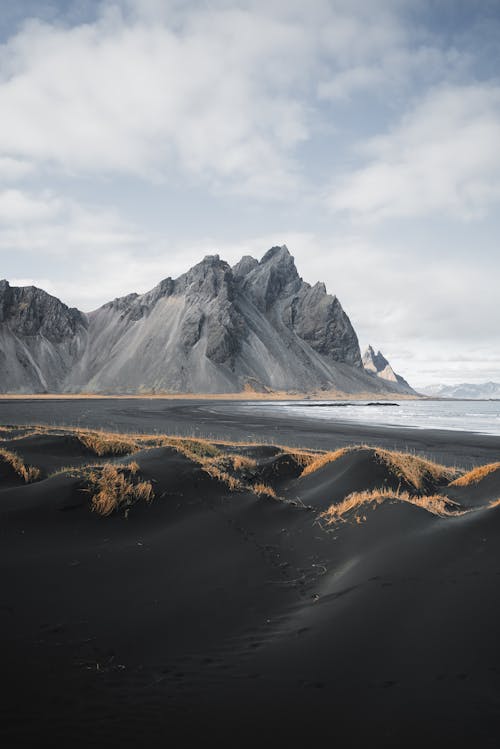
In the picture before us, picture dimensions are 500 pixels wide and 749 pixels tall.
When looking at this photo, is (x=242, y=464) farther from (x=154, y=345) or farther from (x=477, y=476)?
(x=154, y=345)

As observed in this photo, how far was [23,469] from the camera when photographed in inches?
Result: 549

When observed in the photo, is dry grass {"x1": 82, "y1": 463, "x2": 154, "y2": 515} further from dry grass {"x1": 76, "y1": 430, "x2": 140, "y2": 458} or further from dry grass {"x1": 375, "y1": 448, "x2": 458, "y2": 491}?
dry grass {"x1": 375, "y1": 448, "x2": 458, "y2": 491}

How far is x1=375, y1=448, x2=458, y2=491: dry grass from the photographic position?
15.1m

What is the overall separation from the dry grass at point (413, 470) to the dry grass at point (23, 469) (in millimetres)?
11213

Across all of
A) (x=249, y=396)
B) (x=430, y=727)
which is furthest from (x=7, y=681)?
(x=249, y=396)

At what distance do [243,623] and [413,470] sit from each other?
11.5m

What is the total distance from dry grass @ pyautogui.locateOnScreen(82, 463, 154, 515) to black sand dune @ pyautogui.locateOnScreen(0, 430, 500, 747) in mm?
150

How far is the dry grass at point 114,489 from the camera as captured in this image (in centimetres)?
1095

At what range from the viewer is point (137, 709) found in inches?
162

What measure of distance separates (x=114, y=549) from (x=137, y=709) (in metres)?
5.21

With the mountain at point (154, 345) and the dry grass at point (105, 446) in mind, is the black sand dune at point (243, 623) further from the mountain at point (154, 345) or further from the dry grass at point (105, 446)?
the mountain at point (154, 345)

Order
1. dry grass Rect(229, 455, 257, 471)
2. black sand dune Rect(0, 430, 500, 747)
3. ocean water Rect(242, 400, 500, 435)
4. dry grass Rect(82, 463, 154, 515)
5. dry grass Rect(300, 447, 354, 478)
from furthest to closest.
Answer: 1. ocean water Rect(242, 400, 500, 435)
2. dry grass Rect(229, 455, 257, 471)
3. dry grass Rect(300, 447, 354, 478)
4. dry grass Rect(82, 463, 154, 515)
5. black sand dune Rect(0, 430, 500, 747)

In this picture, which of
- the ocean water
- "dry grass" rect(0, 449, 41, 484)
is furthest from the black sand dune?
the ocean water

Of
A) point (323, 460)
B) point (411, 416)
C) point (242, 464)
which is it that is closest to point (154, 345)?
point (411, 416)
